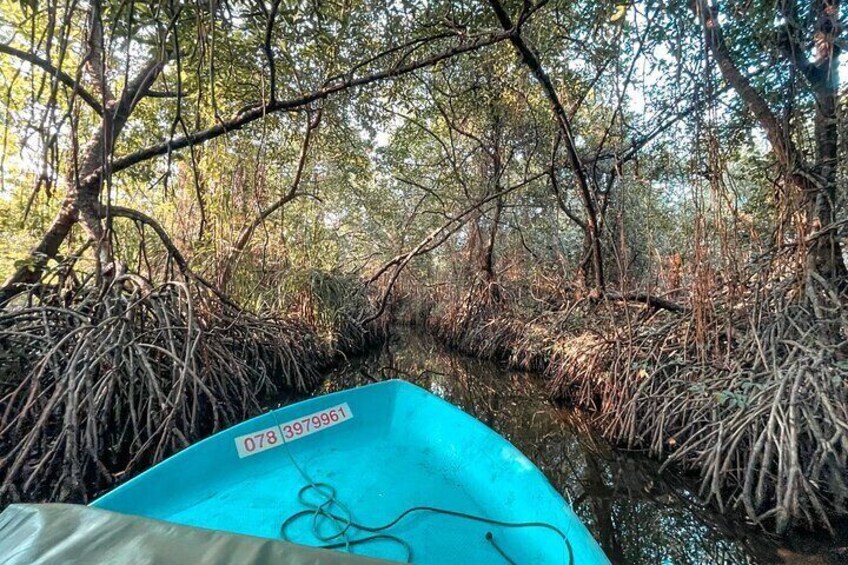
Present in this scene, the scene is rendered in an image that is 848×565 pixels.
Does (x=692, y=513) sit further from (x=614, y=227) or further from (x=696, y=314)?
(x=614, y=227)

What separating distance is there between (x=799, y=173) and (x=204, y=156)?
543 cm

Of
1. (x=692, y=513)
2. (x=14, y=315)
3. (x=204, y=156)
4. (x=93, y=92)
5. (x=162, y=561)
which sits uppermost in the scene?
(x=93, y=92)

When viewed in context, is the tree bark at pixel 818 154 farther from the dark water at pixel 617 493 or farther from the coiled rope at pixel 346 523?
the coiled rope at pixel 346 523

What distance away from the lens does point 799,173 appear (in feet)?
8.98

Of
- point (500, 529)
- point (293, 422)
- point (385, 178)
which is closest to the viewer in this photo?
point (500, 529)

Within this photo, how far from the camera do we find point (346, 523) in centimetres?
185

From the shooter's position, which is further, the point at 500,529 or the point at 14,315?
the point at 14,315

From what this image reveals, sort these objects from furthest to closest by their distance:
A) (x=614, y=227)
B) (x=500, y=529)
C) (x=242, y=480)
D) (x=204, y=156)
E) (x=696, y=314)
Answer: (x=614, y=227), (x=204, y=156), (x=696, y=314), (x=242, y=480), (x=500, y=529)

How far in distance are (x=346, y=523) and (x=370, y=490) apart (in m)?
0.28

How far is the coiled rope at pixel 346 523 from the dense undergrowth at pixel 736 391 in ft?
4.76

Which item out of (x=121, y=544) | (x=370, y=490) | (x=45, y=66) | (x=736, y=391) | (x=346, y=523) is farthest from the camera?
(x=736, y=391)

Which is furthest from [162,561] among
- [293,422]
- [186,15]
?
[186,15]

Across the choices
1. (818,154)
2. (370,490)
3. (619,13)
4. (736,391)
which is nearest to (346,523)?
(370,490)

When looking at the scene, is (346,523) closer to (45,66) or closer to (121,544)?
(121,544)
